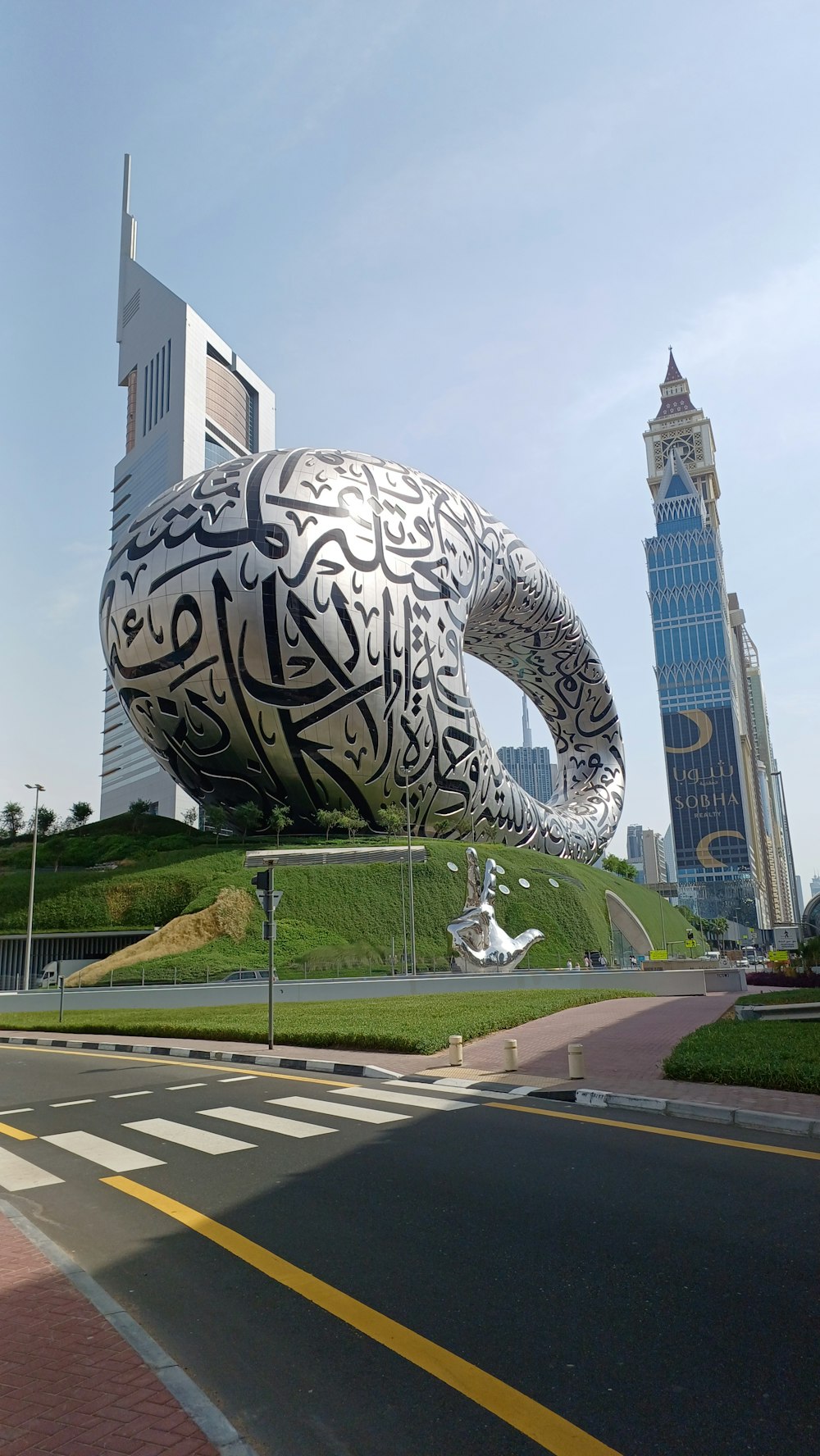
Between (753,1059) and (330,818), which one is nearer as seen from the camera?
(753,1059)

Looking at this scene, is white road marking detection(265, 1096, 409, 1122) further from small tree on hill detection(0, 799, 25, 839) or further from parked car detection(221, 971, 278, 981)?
small tree on hill detection(0, 799, 25, 839)

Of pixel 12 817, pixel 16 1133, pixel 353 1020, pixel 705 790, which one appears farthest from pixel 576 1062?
pixel 705 790

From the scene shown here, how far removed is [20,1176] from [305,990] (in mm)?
21834

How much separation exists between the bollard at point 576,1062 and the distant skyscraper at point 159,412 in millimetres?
114292

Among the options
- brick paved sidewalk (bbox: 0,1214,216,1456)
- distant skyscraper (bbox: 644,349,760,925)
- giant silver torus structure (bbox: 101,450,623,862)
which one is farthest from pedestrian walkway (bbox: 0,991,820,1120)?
distant skyscraper (bbox: 644,349,760,925)

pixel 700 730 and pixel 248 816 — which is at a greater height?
pixel 700 730

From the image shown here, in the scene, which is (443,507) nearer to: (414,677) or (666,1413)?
(414,677)

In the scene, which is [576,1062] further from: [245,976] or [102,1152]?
[245,976]

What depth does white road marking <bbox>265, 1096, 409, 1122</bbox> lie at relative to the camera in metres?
8.46

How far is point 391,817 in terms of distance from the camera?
143ft

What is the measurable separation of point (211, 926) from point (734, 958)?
122 feet

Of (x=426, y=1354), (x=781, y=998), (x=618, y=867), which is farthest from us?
(x=618, y=867)

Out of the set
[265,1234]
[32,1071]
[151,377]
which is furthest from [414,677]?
[151,377]

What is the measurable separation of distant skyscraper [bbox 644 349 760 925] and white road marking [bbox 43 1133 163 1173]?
143970mm
